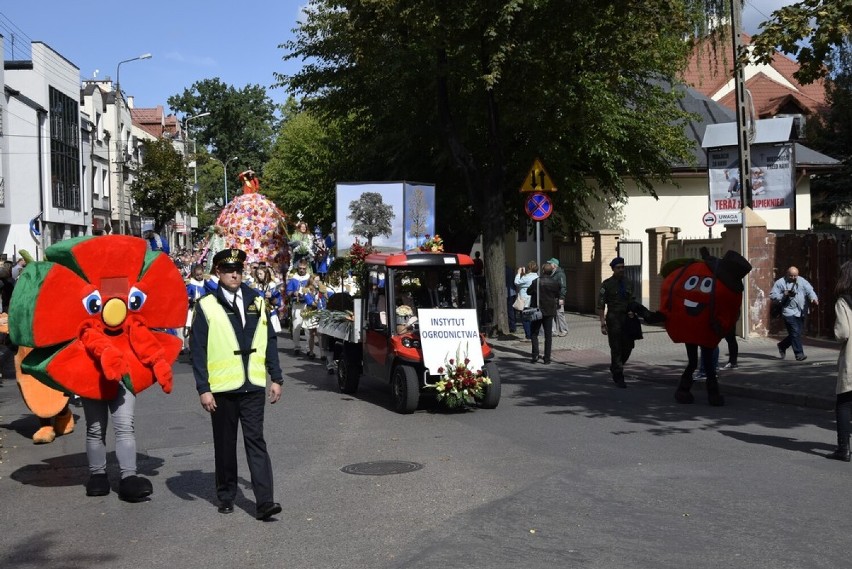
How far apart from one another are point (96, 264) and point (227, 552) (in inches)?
115

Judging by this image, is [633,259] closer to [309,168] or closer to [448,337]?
[448,337]

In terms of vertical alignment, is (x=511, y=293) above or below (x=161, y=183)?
below

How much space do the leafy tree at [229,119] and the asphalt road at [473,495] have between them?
316ft

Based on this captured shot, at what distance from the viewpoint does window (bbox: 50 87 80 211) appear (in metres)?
49.1

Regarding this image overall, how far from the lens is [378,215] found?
2044cm

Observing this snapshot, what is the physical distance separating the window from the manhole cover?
42.1 metres

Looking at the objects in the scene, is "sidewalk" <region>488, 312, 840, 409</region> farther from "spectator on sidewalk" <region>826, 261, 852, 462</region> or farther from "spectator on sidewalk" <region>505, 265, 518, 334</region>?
"spectator on sidewalk" <region>826, 261, 852, 462</region>

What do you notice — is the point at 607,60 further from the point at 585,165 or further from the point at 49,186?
the point at 49,186

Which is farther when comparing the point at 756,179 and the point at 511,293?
the point at 511,293

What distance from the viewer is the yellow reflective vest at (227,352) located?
25.0 ft

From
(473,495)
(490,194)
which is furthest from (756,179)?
(473,495)

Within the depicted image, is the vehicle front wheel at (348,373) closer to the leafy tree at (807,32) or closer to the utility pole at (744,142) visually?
the leafy tree at (807,32)

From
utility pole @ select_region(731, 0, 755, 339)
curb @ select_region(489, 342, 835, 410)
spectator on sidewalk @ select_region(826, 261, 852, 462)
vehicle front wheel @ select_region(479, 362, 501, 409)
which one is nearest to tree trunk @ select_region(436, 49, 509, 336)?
utility pole @ select_region(731, 0, 755, 339)

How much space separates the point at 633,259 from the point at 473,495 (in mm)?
24837
